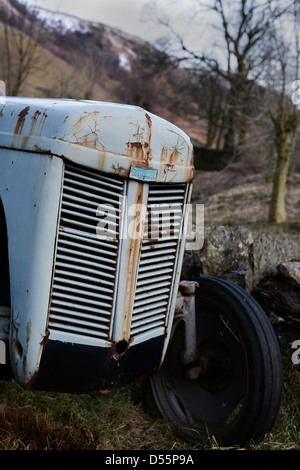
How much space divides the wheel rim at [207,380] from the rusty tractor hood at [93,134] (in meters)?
1.20

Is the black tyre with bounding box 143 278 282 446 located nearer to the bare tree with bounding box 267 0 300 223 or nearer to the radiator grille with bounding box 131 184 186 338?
the radiator grille with bounding box 131 184 186 338

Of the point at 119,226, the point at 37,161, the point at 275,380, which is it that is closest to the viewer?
the point at 37,161

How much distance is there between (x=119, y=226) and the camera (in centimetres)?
240

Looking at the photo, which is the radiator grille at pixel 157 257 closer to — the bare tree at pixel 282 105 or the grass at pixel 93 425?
the grass at pixel 93 425

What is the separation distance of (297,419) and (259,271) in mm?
1307

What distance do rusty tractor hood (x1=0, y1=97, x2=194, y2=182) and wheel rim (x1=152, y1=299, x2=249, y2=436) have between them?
1202 millimetres

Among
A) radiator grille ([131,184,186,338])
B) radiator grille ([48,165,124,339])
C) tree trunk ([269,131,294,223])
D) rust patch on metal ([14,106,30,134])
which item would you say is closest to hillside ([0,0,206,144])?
tree trunk ([269,131,294,223])

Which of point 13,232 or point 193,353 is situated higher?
point 13,232

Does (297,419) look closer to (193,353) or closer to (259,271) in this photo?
(193,353)

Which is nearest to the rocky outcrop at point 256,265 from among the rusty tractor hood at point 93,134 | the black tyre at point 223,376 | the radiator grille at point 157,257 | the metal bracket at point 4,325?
the black tyre at point 223,376

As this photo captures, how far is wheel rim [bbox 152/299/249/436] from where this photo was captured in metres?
3.10
